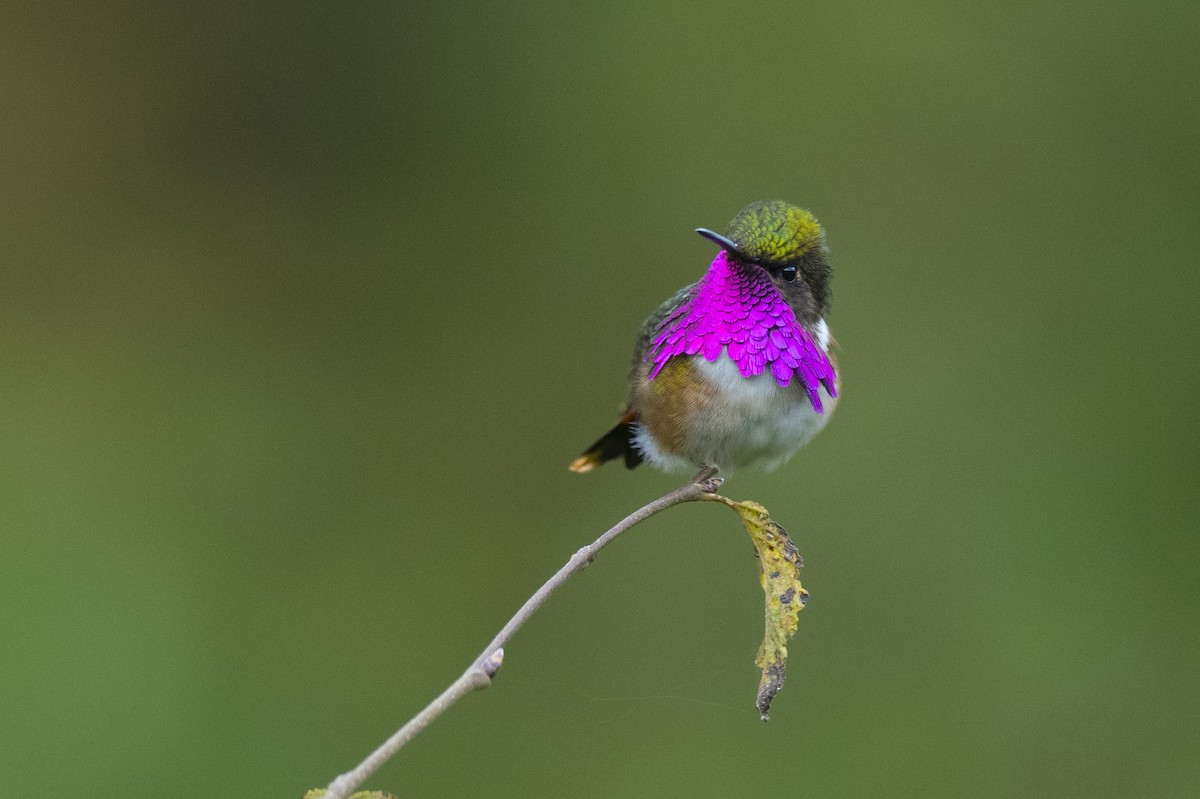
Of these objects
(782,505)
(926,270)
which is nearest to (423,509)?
(782,505)

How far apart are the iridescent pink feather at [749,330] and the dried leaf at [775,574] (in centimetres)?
53

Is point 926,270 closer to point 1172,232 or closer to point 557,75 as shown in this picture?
point 1172,232

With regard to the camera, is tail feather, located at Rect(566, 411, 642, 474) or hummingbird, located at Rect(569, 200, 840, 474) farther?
tail feather, located at Rect(566, 411, 642, 474)

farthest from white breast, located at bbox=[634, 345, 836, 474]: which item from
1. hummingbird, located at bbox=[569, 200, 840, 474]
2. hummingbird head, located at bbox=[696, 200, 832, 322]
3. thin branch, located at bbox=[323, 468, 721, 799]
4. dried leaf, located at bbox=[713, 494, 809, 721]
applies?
thin branch, located at bbox=[323, 468, 721, 799]

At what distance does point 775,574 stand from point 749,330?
61 cm

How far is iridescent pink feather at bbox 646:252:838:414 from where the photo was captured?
238 centimetres

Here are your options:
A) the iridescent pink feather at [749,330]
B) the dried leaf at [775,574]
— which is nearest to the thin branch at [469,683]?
the dried leaf at [775,574]

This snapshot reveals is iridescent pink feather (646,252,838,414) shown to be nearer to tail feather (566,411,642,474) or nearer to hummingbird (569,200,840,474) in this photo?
hummingbird (569,200,840,474)

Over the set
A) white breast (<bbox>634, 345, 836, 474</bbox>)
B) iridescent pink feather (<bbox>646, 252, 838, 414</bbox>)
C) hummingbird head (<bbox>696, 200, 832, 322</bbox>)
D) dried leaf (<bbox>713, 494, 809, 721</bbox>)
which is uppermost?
hummingbird head (<bbox>696, 200, 832, 322</bbox>)

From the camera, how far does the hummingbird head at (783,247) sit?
2.33 m

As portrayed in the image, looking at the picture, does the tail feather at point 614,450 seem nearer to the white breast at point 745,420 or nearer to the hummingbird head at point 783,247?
the white breast at point 745,420

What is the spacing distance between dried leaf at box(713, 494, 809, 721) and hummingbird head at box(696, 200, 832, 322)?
538 mm

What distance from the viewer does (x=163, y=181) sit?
5898mm

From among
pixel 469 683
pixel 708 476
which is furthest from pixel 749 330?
pixel 469 683
